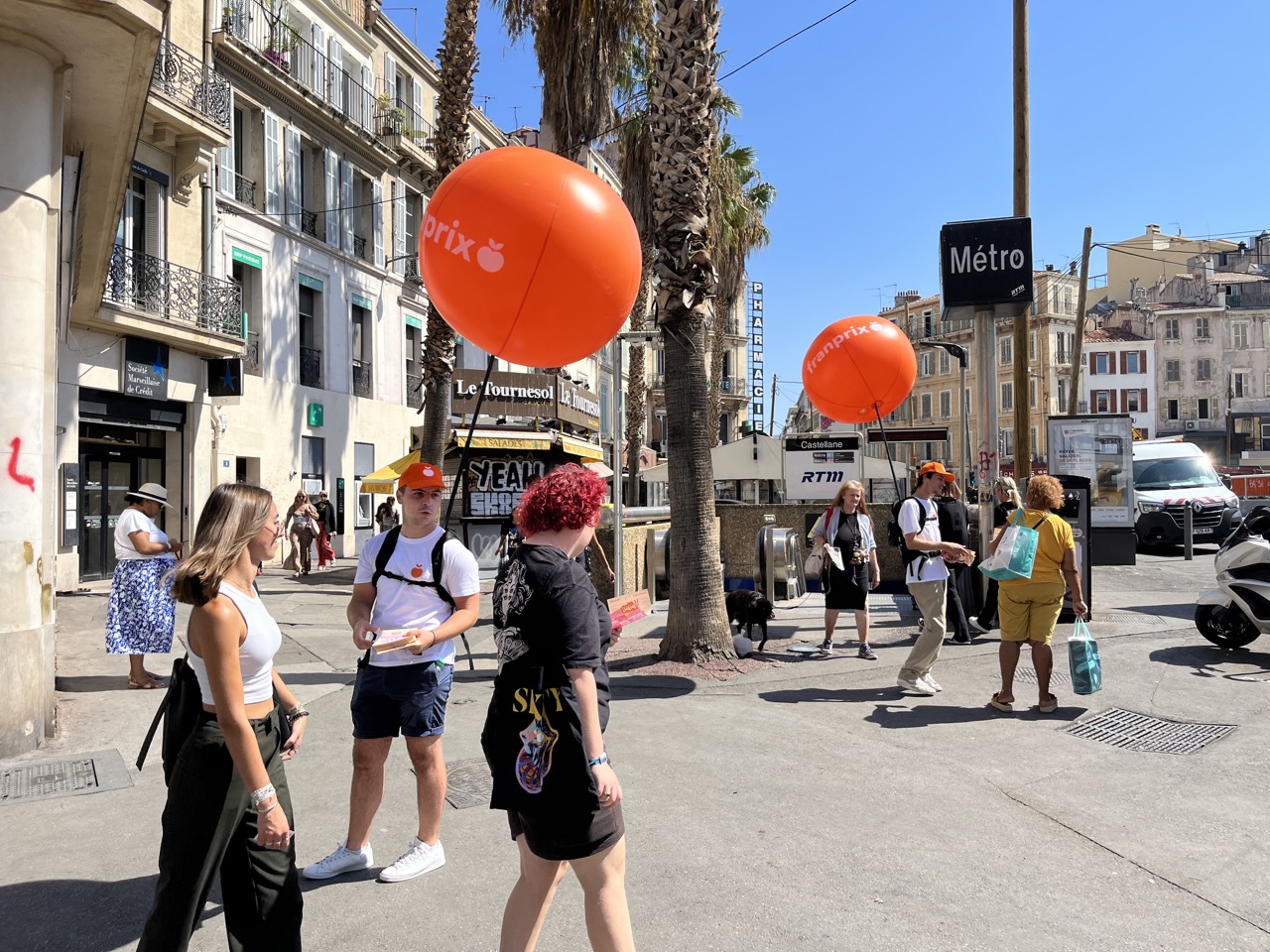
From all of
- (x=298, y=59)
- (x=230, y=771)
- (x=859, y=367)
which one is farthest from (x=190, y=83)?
(x=230, y=771)

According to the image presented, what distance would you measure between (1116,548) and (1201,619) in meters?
8.91

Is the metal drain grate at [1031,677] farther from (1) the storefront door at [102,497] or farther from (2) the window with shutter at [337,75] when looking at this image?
(2) the window with shutter at [337,75]

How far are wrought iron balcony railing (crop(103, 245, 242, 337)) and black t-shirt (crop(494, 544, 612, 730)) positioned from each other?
15654 mm

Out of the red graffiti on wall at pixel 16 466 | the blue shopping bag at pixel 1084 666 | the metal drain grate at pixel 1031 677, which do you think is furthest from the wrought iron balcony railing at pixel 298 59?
the blue shopping bag at pixel 1084 666

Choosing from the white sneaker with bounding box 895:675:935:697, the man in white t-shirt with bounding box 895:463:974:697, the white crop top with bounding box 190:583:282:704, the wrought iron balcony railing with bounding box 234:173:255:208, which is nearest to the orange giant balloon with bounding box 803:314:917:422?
the man in white t-shirt with bounding box 895:463:974:697

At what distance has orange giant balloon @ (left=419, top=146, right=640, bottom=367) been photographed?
14.5 ft

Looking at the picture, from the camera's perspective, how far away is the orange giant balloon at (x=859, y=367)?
8.44m

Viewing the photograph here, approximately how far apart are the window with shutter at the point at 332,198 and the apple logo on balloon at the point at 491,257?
2072 centimetres

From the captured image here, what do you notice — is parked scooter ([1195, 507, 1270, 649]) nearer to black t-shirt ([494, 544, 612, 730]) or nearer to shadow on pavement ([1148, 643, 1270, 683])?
shadow on pavement ([1148, 643, 1270, 683])

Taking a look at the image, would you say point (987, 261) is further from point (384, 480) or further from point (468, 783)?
point (384, 480)

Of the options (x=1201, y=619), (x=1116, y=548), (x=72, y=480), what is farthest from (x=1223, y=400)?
(x=72, y=480)

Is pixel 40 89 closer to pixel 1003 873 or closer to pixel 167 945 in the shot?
pixel 167 945

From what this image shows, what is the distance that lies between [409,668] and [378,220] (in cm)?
2408

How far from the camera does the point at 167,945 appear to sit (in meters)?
2.60
